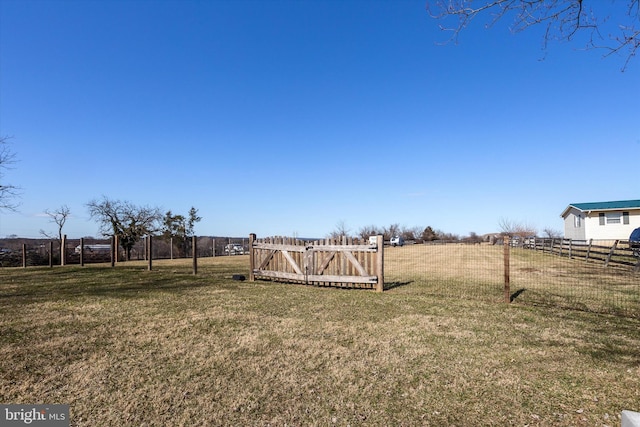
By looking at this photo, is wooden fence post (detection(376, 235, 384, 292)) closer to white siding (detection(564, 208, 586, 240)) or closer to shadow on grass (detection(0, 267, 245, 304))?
shadow on grass (detection(0, 267, 245, 304))

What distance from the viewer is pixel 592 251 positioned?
17469 millimetres

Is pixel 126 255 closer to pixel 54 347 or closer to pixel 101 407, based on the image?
pixel 54 347

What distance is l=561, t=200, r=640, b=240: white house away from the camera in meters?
27.0

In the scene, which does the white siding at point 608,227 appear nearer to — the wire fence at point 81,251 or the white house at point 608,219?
the white house at point 608,219

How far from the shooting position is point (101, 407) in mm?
3021

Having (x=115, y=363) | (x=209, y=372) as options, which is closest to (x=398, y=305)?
(x=209, y=372)

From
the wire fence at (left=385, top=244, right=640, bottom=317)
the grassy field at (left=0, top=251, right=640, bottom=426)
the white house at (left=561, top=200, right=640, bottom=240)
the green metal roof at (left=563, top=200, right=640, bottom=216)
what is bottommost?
the wire fence at (left=385, top=244, right=640, bottom=317)

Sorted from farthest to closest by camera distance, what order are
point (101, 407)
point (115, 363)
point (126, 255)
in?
point (126, 255)
point (115, 363)
point (101, 407)

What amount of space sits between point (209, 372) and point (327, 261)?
6815 millimetres

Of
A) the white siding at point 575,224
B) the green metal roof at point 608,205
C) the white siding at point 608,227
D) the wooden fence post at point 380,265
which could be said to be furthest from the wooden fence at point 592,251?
the wooden fence post at point 380,265

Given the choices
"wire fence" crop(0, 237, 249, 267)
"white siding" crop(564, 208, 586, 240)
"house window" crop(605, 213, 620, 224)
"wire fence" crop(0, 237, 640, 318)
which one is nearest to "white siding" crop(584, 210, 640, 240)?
"house window" crop(605, 213, 620, 224)

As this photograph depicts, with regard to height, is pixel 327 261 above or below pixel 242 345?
above

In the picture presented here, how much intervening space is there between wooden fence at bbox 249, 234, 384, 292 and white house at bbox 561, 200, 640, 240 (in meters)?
28.3

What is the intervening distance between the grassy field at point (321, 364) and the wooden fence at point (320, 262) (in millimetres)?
2505
